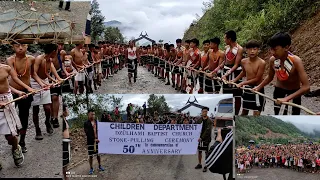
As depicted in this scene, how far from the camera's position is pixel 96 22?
48.8m

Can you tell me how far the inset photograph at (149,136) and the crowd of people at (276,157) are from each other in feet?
0.44

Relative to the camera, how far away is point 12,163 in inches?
208

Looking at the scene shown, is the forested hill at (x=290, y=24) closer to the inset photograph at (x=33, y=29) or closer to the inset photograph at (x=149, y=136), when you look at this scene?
the inset photograph at (x=33, y=29)

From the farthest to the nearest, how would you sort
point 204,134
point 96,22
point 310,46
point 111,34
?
point 111,34
point 96,22
point 310,46
point 204,134

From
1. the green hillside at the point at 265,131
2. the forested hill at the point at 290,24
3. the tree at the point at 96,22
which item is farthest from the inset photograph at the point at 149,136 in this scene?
the tree at the point at 96,22

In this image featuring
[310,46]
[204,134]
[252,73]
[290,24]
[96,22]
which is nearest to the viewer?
[204,134]

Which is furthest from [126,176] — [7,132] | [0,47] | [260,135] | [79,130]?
[0,47]

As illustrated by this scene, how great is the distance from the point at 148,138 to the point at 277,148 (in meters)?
1.26

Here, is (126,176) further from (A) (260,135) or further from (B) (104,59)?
(B) (104,59)

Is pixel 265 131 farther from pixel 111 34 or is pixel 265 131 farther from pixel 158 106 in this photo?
pixel 111 34

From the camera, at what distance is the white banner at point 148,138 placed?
400cm

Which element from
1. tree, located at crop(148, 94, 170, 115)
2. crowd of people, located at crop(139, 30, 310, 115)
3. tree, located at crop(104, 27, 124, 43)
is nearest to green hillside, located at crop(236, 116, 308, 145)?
crowd of people, located at crop(139, 30, 310, 115)

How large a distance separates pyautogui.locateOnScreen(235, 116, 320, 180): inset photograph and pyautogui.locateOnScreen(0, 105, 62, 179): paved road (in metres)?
2.11

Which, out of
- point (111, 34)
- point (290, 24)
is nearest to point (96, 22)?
point (111, 34)
